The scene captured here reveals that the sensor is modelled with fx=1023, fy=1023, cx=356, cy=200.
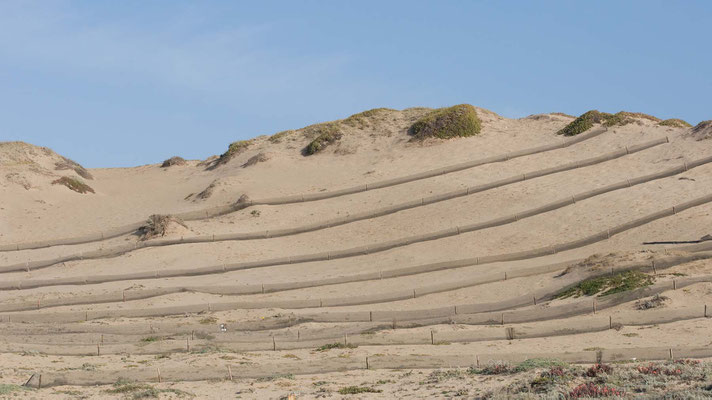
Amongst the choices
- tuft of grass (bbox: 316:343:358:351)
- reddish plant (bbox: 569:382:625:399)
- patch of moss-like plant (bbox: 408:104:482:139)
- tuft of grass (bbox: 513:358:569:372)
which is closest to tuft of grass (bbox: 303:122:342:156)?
patch of moss-like plant (bbox: 408:104:482:139)

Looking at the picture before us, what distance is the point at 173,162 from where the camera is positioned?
70.6 metres

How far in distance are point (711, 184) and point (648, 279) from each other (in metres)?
16.2

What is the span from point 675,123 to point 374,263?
24.2m

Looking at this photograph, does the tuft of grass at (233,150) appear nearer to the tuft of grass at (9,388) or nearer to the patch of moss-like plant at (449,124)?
the patch of moss-like plant at (449,124)

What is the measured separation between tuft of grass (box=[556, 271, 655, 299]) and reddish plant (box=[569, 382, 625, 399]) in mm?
11154

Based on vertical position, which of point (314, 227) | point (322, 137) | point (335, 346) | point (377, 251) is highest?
point (322, 137)

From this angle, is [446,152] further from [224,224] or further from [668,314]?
[668,314]

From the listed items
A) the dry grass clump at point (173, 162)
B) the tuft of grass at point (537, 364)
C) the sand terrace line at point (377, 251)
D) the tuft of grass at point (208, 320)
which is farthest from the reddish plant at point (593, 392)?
the dry grass clump at point (173, 162)

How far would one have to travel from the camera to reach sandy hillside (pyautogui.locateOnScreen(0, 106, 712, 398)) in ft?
83.9

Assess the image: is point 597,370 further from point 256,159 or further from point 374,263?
point 256,159

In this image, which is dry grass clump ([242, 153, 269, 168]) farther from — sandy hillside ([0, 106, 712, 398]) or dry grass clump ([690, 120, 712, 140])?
dry grass clump ([690, 120, 712, 140])

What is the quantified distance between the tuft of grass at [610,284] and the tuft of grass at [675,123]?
2639 cm

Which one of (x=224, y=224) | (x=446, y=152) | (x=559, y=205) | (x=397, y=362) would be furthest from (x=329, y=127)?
(x=397, y=362)

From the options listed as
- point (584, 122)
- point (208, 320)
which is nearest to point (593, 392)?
point (208, 320)
